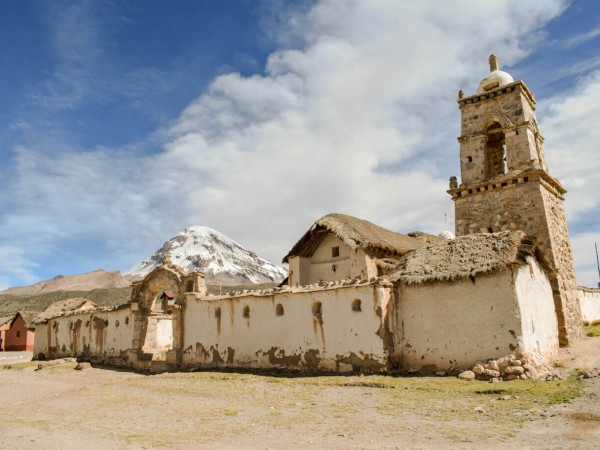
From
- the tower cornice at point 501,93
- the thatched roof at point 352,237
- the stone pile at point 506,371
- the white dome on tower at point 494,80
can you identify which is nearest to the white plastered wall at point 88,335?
the thatched roof at point 352,237

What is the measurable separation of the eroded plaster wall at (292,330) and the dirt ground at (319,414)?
3.64 ft

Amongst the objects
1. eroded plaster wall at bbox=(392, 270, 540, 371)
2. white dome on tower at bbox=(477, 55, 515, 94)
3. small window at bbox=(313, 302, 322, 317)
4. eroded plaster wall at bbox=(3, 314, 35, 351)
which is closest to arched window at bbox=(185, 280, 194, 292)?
small window at bbox=(313, 302, 322, 317)

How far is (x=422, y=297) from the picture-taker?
48.5ft

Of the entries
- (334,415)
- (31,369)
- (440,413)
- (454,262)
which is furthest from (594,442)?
(31,369)

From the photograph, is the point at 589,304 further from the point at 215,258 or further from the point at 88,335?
the point at 215,258

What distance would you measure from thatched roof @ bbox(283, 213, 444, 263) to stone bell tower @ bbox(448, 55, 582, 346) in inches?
156

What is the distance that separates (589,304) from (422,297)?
1695cm

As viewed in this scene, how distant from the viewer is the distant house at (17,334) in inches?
1770

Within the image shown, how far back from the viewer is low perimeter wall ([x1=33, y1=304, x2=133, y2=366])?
961 inches

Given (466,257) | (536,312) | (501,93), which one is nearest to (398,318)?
(466,257)

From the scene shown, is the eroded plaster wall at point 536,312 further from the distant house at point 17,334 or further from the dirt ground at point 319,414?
the distant house at point 17,334

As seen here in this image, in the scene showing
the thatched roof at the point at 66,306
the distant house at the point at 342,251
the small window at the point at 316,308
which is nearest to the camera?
the small window at the point at 316,308

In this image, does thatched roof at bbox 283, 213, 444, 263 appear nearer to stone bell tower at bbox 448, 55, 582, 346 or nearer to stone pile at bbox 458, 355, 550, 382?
stone bell tower at bbox 448, 55, 582, 346

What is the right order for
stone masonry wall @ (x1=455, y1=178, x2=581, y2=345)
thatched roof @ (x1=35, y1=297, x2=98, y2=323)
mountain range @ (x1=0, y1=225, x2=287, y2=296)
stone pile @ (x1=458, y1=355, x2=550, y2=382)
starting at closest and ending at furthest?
1. stone pile @ (x1=458, y1=355, x2=550, y2=382)
2. stone masonry wall @ (x1=455, y1=178, x2=581, y2=345)
3. thatched roof @ (x1=35, y1=297, x2=98, y2=323)
4. mountain range @ (x1=0, y1=225, x2=287, y2=296)
